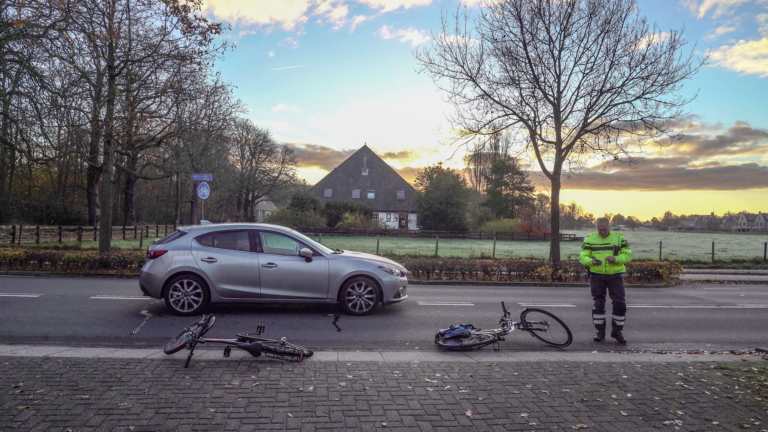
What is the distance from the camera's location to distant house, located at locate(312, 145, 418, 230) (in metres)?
63.7

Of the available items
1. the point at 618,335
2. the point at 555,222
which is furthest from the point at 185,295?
the point at 555,222

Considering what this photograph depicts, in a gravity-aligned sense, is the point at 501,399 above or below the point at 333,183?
below

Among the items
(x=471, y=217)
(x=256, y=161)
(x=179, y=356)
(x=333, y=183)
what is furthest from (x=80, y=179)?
(x=179, y=356)

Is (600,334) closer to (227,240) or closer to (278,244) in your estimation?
(278,244)

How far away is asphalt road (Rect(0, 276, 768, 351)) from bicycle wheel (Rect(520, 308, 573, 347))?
0.68ft

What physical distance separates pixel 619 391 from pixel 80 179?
46320mm

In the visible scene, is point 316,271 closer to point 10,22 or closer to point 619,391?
point 619,391

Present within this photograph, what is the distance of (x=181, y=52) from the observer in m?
14.6

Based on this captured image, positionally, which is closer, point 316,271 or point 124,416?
point 124,416

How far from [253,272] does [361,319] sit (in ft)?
6.73

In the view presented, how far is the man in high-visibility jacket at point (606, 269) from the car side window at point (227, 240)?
5615 mm

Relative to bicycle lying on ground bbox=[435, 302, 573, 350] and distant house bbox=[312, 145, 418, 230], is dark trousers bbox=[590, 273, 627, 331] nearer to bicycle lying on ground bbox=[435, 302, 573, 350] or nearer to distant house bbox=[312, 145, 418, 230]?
bicycle lying on ground bbox=[435, 302, 573, 350]

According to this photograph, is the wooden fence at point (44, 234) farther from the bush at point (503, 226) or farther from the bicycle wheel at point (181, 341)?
the bush at point (503, 226)

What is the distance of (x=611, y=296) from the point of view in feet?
23.7
